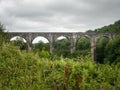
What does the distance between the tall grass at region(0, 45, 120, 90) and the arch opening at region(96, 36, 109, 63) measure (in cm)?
6296

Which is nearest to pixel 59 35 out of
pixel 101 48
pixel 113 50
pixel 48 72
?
pixel 101 48

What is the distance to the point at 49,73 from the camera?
7551 millimetres

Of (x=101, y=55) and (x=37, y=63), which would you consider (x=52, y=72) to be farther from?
(x=101, y=55)

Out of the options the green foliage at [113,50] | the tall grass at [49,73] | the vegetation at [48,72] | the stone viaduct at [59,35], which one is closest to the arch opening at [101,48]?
the stone viaduct at [59,35]

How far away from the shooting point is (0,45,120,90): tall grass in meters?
6.53

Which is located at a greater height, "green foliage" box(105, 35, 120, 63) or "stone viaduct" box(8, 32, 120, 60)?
"stone viaduct" box(8, 32, 120, 60)

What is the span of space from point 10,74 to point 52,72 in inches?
36.1

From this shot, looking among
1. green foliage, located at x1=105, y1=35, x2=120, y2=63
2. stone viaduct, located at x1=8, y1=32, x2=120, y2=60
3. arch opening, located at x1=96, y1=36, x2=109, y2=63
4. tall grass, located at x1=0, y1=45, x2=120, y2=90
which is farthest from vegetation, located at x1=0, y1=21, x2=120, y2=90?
stone viaduct, located at x1=8, y1=32, x2=120, y2=60

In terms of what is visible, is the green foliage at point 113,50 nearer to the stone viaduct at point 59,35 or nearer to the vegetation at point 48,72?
the stone viaduct at point 59,35

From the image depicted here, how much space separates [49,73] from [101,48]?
67.3m

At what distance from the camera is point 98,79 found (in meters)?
7.22

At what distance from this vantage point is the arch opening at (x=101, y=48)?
72062 millimetres

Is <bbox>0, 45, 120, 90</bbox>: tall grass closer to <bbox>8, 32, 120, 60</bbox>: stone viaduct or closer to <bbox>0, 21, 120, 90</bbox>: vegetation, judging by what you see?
<bbox>0, 21, 120, 90</bbox>: vegetation

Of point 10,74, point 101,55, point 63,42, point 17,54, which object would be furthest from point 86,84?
point 63,42
